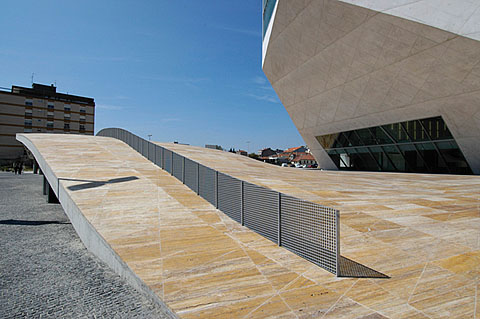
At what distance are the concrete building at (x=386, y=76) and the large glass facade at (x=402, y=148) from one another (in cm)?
9

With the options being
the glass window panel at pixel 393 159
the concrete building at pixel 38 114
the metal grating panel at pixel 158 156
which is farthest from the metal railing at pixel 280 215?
the concrete building at pixel 38 114

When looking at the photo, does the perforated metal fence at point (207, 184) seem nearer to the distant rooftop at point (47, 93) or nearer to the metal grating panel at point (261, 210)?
the metal grating panel at point (261, 210)

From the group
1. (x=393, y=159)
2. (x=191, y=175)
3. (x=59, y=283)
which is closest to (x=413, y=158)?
(x=393, y=159)

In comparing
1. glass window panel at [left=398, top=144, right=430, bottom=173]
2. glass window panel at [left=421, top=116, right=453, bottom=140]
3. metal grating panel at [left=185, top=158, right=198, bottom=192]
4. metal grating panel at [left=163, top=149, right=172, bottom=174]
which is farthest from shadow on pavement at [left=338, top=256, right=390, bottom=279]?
glass window panel at [left=398, top=144, right=430, bottom=173]

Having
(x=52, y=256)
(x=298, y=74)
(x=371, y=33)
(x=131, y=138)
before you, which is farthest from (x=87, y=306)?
(x=298, y=74)

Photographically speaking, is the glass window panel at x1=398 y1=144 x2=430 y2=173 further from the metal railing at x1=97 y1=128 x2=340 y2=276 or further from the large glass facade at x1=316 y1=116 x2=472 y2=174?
the metal railing at x1=97 y1=128 x2=340 y2=276

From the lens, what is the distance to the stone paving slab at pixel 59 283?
402cm

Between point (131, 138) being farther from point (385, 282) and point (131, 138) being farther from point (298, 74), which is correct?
point (385, 282)

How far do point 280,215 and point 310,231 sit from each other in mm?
899

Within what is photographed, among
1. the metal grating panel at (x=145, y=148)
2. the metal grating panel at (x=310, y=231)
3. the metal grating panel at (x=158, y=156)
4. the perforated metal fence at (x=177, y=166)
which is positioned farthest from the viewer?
the metal grating panel at (x=145, y=148)

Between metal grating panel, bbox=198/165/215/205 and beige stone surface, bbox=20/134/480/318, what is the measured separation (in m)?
0.30

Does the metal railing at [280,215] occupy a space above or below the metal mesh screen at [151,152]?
below

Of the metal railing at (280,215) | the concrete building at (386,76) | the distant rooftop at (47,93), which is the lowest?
the metal railing at (280,215)

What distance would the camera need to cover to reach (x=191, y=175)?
11.5m
